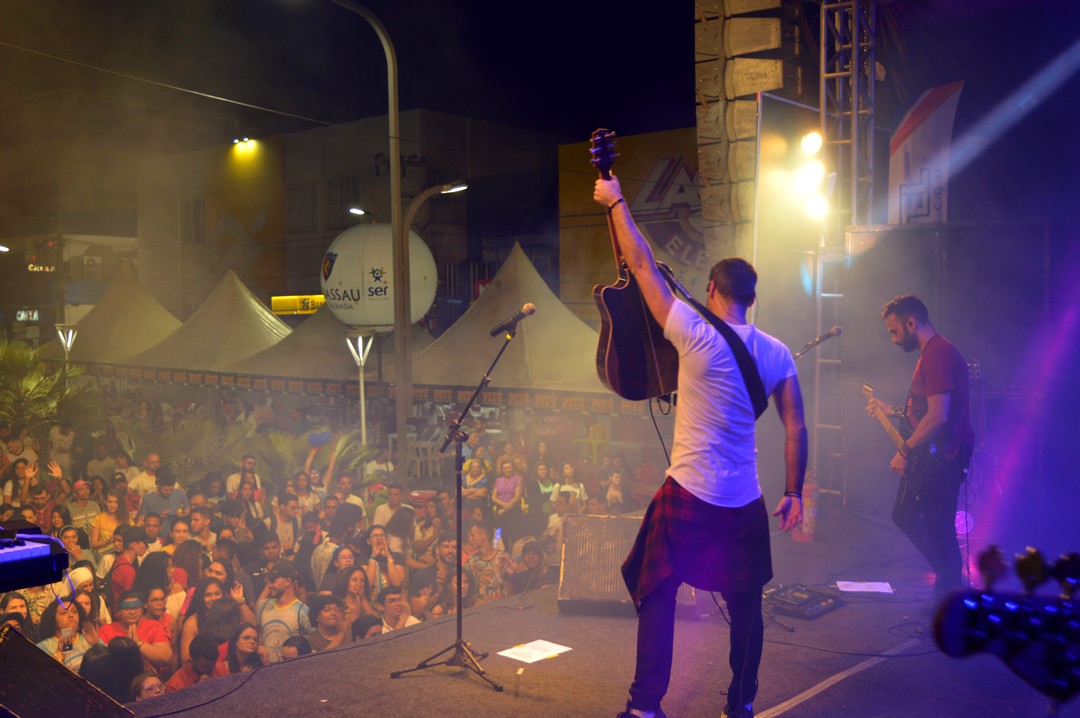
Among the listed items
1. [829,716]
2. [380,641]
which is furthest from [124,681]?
[829,716]

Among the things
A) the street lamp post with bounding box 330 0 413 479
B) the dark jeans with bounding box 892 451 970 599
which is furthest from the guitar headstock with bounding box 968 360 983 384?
the street lamp post with bounding box 330 0 413 479

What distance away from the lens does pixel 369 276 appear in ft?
38.5

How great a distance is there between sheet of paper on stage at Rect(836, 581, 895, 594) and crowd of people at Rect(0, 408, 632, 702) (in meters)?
1.85

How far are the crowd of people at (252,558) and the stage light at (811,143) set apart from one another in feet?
11.6

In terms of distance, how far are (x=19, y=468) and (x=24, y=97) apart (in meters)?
36.6

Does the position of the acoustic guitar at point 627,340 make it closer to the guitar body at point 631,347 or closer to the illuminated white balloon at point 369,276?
the guitar body at point 631,347

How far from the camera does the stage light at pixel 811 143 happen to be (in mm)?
7328

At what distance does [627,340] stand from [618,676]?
1.73 m

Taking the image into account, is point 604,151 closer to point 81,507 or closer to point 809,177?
point 809,177

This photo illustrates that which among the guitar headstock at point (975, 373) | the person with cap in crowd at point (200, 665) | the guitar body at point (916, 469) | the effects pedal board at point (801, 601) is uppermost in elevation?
the guitar headstock at point (975, 373)

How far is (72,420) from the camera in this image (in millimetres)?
12008

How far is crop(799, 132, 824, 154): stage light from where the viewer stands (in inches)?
289

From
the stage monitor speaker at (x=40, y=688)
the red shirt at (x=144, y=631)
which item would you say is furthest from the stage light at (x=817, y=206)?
the stage monitor speaker at (x=40, y=688)

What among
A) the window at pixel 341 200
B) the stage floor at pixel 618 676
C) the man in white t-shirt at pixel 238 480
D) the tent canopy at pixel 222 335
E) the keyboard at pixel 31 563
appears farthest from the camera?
the window at pixel 341 200
